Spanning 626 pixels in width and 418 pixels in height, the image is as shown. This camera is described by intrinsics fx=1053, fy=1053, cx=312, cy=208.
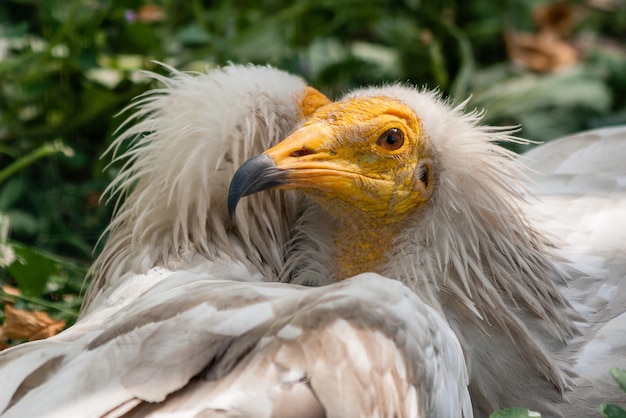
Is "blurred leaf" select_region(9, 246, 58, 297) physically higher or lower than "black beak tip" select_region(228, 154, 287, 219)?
lower

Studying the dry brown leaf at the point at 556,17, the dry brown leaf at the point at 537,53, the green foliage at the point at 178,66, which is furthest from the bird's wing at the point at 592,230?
the dry brown leaf at the point at 556,17

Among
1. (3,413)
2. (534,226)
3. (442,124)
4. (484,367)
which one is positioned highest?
(442,124)

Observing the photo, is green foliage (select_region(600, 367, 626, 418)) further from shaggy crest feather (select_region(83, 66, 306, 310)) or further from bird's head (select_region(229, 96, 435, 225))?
shaggy crest feather (select_region(83, 66, 306, 310))

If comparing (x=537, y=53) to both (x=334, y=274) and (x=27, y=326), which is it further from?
(x=27, y=326)

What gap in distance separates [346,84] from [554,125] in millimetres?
989

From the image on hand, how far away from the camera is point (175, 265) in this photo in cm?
267

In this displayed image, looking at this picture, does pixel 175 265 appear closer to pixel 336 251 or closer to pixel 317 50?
pixel 336 251

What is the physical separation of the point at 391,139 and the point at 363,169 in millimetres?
103

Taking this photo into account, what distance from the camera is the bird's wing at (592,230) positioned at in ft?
8.61

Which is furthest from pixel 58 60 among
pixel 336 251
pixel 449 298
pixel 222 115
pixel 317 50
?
pixel 449 298

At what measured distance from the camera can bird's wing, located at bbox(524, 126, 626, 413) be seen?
262 cm

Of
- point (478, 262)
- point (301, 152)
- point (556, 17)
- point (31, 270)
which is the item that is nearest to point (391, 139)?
point (301, 152)

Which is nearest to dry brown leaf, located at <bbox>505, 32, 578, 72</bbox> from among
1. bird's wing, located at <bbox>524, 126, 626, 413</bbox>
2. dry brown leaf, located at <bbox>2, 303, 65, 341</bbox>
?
bird's wing, located at <bbox>524, 126, 626, 413</bbox>

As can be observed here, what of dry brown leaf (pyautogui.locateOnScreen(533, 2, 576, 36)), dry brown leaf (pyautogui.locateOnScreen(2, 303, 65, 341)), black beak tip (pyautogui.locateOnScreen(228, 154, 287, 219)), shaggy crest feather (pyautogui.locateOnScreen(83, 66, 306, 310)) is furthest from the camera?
dry brown leaf (pyautogui.locateOnScreen(533, 2, 576, 36))
